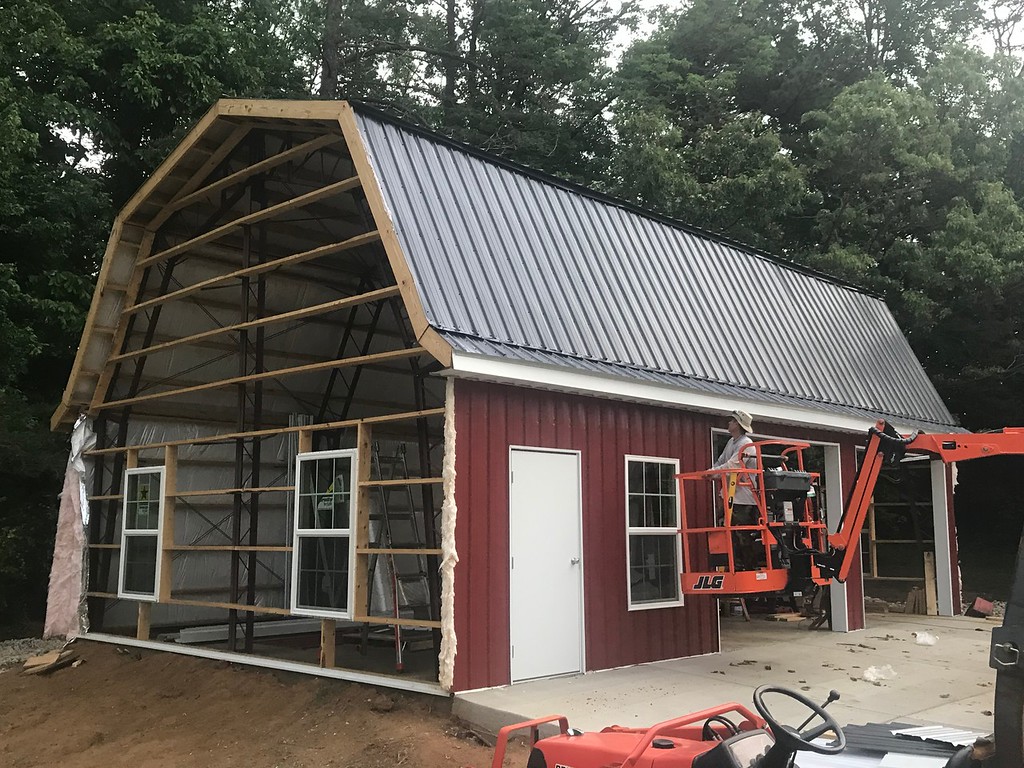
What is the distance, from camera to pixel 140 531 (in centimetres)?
1136

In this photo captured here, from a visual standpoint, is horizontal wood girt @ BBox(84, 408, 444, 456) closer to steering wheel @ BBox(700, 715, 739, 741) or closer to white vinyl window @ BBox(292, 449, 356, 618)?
white vinyl window @ BBox(292, 449, 356, 618)

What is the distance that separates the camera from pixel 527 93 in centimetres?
2769

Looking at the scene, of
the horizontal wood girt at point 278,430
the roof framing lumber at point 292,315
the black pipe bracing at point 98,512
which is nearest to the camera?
the horizontal wood girt at point 278,430

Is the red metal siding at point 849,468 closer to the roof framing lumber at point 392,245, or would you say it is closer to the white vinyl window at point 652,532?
the white vinyl window at point 652,532

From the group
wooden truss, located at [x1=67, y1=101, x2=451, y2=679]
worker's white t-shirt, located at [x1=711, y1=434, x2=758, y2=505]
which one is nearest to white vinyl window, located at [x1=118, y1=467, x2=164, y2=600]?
wooden truss, located at [x1=67, y1=101, x2=451, y2=679]

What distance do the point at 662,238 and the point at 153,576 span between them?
7.84 metres

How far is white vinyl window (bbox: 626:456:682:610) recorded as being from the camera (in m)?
9.59

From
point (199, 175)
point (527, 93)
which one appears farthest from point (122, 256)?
point (527, 93)

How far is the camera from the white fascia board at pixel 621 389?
7.75 m

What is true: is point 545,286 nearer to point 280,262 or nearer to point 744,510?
point 280,262

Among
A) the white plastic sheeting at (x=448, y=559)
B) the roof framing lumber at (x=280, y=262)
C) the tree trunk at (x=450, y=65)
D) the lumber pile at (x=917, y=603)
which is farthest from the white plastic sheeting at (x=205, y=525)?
the tree trunk at (x=450, y=65)

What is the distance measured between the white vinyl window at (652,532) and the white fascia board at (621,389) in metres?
0.75

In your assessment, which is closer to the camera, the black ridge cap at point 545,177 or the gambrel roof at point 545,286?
the gambrel roof at point 545,286

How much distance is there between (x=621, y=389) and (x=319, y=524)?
3415 millimetres
